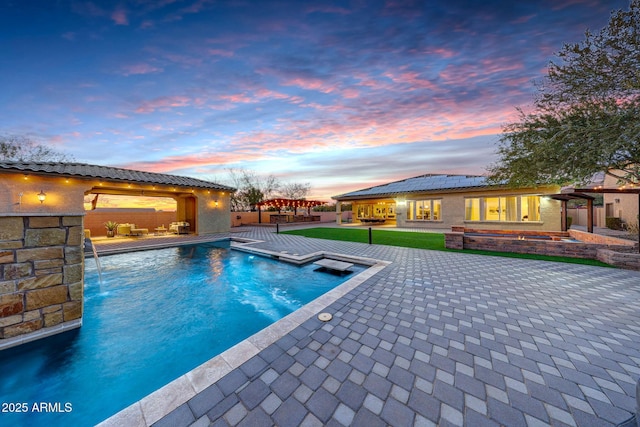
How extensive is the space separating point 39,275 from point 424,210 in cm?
1894

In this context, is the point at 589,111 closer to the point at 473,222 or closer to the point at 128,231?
the point at 473,222

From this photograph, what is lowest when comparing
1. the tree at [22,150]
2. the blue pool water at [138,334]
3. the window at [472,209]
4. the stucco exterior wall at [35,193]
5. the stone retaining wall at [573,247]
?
the blue pool water at [138,334]

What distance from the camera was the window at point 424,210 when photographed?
54.8 ft

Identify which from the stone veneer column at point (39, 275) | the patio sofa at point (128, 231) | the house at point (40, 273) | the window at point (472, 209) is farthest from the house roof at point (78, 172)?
the window at point (472, 209)

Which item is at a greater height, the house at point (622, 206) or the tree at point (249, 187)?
the tree at point (249, 187)

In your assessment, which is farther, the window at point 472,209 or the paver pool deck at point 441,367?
the window at point 472,209

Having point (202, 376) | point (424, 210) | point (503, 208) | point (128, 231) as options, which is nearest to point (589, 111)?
point (503, 208)

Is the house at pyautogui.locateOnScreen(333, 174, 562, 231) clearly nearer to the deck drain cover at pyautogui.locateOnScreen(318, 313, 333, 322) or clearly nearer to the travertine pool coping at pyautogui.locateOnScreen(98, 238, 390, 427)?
the deck drain cover at pyautogui.locateOnScreen(318, 313, 333, 322)

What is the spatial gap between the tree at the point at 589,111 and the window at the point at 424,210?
961 centimetres

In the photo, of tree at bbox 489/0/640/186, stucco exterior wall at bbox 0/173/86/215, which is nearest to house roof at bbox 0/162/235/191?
stucco exterior wall at bbox 0/173/86/215

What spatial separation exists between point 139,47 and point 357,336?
11.6 m

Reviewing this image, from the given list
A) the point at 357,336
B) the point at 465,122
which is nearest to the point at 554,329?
the point at 357,336

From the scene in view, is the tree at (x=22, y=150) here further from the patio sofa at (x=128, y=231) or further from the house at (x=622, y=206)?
the house at (x=622, y=206)

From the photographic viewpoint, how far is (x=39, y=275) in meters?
3.09
